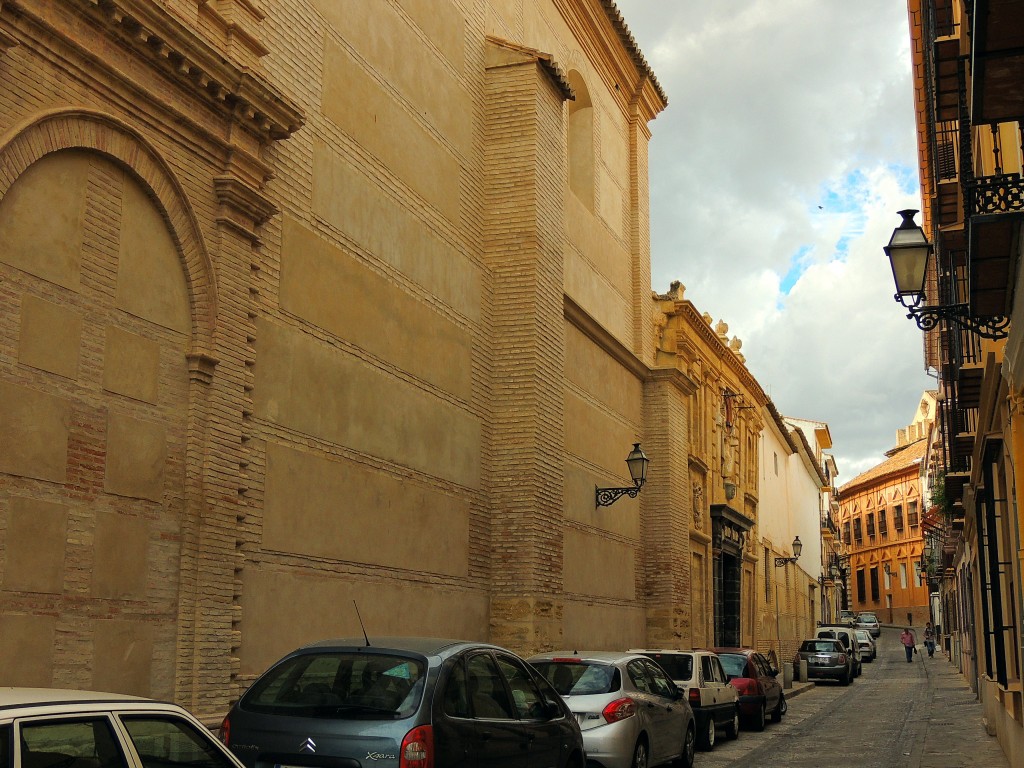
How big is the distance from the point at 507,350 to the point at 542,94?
437 cm

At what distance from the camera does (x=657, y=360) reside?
29.7 m

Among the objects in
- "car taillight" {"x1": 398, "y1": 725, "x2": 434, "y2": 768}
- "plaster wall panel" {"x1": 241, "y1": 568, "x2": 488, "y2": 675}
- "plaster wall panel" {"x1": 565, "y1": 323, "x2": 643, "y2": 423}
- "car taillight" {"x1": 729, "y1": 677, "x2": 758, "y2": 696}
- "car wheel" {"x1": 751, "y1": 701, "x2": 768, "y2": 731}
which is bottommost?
"car wheel" {"x1": 751, "y1": 701, "x2": 768, "y2": 731}

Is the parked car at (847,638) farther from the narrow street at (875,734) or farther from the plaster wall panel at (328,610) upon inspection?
the plaster wall panel at (328,610)

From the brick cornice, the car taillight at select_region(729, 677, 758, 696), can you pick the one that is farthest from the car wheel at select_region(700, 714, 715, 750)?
the brick cornice

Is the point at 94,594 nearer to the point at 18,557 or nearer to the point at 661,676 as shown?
the point at 18,557

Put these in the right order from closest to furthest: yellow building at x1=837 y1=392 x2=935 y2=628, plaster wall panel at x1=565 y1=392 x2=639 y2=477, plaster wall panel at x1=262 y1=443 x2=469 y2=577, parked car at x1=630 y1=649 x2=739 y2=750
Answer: plaster wall panel at x1=262 y1=443 x2=469 y2=577
parked car at x1=630 y1=649 x2=739 y2=750
plaster wall panel at x1=565 y1=392 x2=639 y2=477
yellow building at x1=837 y1=392 x2=935 y2=628

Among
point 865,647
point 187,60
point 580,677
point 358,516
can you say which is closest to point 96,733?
point 187,60

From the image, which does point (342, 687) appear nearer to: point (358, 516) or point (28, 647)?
point (28, 647)

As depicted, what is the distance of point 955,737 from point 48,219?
15.7 m

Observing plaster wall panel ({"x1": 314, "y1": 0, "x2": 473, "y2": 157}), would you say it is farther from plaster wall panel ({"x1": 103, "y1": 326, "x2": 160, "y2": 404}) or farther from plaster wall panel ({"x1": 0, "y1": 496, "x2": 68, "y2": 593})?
plaster wall panel ({"x1": 0, "y1": 496, "x2": 68, "y2": 593})

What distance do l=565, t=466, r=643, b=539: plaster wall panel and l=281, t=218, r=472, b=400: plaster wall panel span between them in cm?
436

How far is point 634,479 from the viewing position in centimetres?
2066

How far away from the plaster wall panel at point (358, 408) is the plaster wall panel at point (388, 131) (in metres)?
2.95

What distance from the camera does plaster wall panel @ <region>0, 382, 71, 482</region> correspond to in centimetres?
897
